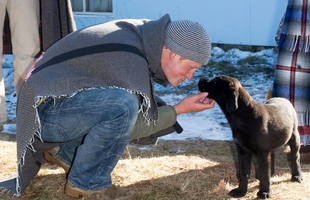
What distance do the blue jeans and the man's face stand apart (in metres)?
0.36

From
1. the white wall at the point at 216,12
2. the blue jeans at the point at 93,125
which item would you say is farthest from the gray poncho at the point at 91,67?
the white wall at the point at 216,12

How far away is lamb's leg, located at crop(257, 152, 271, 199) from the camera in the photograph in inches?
107

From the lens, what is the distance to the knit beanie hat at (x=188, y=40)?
2.38 meters

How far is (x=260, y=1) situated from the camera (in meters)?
9.71

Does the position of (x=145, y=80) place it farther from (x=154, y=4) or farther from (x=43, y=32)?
(x=154, y=4)

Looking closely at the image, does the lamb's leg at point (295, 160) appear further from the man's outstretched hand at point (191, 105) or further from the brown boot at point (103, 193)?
the brown boot at point (103, 193)

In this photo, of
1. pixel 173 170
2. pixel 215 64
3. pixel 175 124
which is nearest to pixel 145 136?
pixel 175 124

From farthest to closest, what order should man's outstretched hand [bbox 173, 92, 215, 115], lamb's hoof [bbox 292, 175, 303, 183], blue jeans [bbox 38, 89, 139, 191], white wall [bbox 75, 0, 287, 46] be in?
white wall [bbox 75, 0, 287, 46] → lamb's hoof [bbox 292, 175, 303, 183] → man's outstretched hand [bbox 173, 92, 215, 115] → blue jeans [bbox 38, 89, 139, 191]

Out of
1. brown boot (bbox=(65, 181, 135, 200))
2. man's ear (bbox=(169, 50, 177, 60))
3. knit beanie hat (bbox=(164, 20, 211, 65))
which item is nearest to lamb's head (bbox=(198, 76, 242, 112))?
knit beanie hat (bbox=(164, 20, 211, 65))

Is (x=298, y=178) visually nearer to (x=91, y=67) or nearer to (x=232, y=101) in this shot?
(x=232, y=101)

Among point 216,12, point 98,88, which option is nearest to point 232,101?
point 98,88

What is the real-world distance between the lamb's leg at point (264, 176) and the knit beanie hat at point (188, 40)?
1.02 m

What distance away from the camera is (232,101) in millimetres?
2816

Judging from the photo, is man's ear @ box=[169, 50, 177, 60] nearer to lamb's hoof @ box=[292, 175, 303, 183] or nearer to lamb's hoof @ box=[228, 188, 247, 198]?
lamb's hoof @ box=[228, 188, 247, 198]
